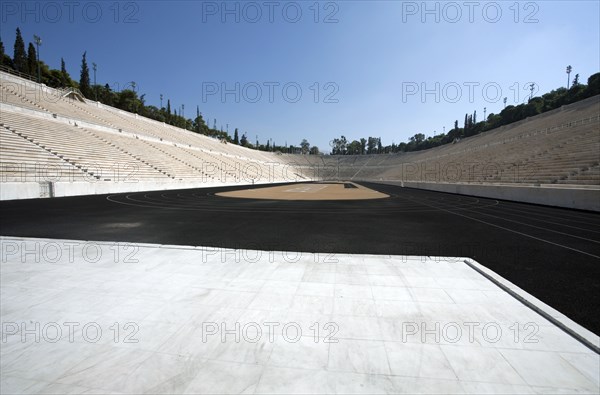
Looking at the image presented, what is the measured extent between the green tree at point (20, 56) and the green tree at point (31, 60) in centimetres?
52

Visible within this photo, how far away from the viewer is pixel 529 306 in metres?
3.74

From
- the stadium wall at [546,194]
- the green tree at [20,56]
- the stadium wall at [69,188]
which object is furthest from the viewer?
the green tree at [20,56]

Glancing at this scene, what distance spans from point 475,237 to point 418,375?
6894mm

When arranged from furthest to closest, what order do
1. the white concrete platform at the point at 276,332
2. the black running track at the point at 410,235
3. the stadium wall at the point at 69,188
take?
the stadium wall at the point at 69,188
the black running track at the point at 410,235
the white concrete platform at the point at 276,332

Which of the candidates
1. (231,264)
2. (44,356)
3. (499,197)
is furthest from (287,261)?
(499,197)

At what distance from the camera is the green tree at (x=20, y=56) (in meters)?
47.8

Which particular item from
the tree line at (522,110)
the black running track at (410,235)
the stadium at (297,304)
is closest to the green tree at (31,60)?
the black running track at (410,235)

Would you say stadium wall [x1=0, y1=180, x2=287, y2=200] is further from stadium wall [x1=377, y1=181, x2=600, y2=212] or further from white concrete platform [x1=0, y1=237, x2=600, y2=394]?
stadium wall [x1=377, y1=181, x2=600, y2=212]

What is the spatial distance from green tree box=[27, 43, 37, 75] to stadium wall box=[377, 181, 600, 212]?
74296mm

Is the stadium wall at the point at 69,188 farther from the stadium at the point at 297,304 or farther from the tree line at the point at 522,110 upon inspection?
the tree line at the point at 522,110

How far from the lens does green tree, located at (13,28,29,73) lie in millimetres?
47812

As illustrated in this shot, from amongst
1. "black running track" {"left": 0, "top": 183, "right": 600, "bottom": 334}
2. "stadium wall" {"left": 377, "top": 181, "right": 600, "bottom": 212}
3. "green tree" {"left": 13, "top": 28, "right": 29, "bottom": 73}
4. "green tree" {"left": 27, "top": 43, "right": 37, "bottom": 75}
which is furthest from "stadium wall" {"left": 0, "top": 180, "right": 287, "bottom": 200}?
"green tree" {"left": 13, "top": 28, "right": 29, "bottom": 73}

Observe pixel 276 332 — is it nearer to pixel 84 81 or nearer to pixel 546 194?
pixel 546 194

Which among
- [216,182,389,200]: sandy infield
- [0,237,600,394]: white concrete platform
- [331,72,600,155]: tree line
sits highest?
[331,72,600,155]: tree line
